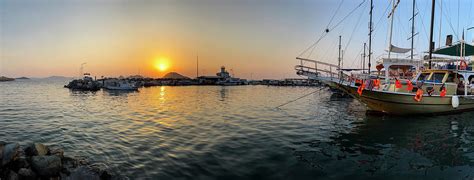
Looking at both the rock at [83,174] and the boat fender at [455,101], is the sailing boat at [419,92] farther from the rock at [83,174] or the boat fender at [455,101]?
the rock at [83,174]

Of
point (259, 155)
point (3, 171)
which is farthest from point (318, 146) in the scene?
point (3, 171)

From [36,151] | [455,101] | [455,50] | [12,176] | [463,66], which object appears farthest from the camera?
[455,50]

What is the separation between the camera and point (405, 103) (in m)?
20.4

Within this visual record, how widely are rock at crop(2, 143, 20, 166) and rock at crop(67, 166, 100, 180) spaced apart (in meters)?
1.63

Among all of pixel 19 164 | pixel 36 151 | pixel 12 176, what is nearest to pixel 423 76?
pixel 36 151

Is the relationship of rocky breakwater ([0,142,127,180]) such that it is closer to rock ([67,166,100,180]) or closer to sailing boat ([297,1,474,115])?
rock ([67,166,100,180])

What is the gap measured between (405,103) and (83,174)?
20.5 meters

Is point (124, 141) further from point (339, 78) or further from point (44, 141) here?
point (339, 78)

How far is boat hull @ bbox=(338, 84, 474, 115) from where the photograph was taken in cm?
2039

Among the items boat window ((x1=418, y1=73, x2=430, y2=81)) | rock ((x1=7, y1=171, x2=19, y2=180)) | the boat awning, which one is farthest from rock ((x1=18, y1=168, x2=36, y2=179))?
the boat awning

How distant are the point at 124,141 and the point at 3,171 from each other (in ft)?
20.1

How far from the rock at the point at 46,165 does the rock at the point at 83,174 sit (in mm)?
412

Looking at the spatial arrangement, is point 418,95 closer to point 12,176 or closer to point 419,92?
point 419,92

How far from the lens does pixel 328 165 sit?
9688 mm
